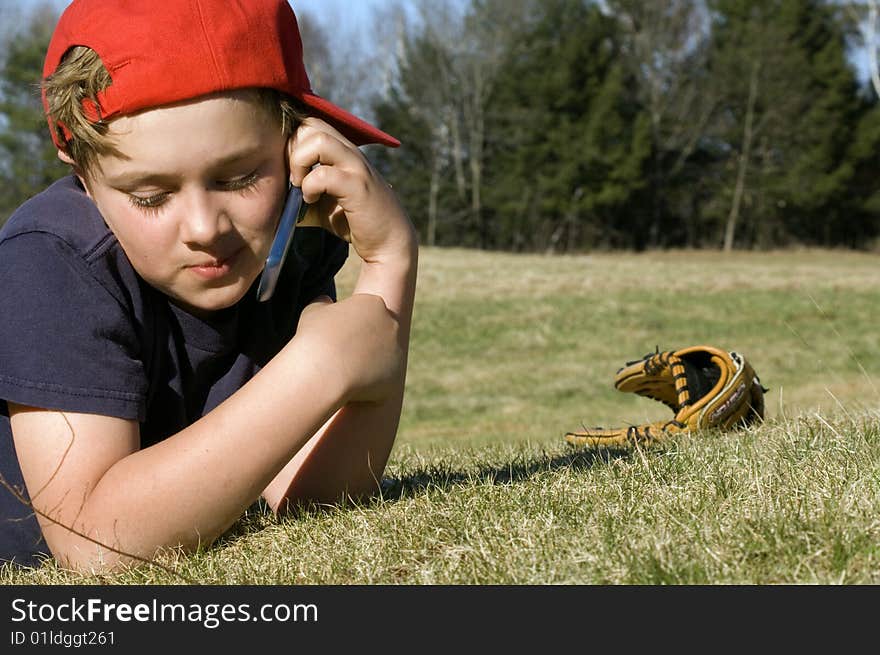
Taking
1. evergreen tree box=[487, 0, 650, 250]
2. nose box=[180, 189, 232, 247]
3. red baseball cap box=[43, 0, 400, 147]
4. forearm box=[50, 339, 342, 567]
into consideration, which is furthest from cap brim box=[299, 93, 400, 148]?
evergreen tree box=[487, 0, 650, 250]

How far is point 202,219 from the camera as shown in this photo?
2033mm

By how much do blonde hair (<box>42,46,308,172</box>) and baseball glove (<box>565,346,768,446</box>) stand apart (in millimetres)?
1999

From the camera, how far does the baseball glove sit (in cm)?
381

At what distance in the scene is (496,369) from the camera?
47.0 ft

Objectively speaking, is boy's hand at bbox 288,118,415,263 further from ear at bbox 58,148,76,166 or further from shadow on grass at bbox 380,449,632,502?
shadow on grass at bbox 380,449,632,502

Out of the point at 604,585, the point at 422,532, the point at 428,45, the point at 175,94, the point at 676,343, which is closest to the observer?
the point at 604,585

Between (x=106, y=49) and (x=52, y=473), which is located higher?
(x=106, y=49)

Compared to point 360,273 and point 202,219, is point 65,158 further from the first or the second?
point 360,273

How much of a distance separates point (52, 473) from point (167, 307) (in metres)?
0.50

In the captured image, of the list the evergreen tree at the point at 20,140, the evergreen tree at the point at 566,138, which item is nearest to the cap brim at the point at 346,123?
the evergreen tree at the point at 20,140

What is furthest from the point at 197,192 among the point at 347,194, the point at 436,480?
the point at 436,480

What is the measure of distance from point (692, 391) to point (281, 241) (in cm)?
243
